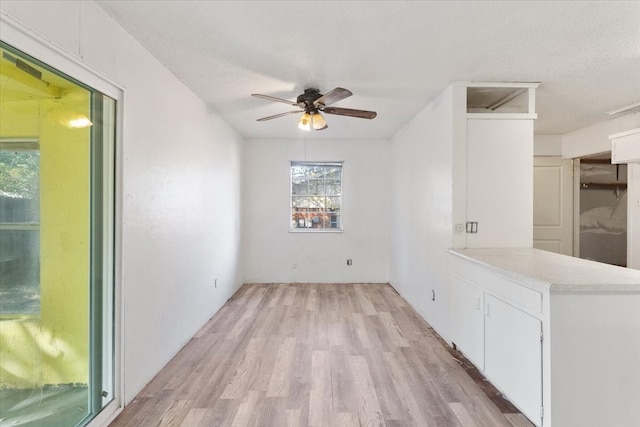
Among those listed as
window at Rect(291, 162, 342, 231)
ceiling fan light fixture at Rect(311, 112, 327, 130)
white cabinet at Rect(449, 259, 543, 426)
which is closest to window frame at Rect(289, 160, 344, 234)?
window at Rect(291, 162, 342, 231)

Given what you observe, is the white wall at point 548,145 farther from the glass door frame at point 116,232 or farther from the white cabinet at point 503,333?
the glass door frame at point 116,232

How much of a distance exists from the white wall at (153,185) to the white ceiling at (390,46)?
0.18 metres

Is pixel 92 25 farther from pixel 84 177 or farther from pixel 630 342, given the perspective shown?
pixel 630 342

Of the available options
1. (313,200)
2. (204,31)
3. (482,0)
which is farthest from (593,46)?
(313,200)

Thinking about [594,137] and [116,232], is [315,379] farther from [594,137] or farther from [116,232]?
[594,137]

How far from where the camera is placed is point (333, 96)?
2.56 metres

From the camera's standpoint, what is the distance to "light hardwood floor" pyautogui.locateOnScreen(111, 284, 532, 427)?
194 cm

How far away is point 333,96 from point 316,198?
3.10m

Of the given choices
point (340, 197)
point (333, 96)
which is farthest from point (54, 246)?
point (340, 197)

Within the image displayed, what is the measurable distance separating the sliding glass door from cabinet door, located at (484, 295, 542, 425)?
2.53 metres

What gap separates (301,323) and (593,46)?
139 inches

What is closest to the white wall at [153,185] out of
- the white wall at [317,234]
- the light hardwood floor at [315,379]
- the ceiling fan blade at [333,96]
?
the light hardwood floor at [315,379]

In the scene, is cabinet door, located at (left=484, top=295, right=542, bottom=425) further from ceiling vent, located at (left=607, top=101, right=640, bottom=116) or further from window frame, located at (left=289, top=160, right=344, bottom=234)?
window frame, located at (left=289, top=160, right=344, bottom=234)

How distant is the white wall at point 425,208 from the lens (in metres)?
3.04
